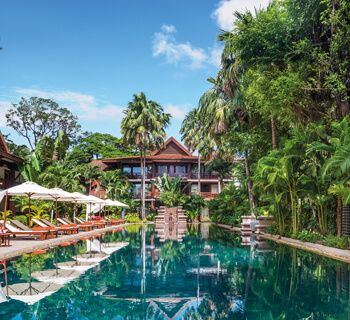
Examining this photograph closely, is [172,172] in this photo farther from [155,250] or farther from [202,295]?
[202,295]

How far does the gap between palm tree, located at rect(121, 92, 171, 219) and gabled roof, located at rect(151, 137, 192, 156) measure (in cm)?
1004

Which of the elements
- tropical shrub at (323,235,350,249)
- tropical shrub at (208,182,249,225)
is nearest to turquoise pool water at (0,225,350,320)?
tropical shrub at (323,235,350,249)

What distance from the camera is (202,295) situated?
9375mm

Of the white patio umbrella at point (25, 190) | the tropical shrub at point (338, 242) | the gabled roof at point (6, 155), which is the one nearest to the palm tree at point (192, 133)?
the gabled roof at point (6, 155)

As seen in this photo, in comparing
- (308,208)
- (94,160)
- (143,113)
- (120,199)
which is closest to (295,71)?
(308,208)

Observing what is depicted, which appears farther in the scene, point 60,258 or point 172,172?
point 172,172

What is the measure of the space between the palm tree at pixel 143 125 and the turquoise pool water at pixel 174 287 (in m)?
30.7

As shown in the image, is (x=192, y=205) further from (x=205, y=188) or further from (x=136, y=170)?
(x=136, y=170)

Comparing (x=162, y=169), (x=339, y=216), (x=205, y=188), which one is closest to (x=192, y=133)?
(x=162, y=169)

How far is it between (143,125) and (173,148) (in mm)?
13222

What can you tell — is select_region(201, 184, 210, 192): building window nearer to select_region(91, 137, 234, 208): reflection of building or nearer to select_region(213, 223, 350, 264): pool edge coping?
select_region(91, 137, 234, 208): reflection of building

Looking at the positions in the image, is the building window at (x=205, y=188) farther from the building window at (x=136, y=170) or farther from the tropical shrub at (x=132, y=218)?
the tropical shrub at (x=132, y=218)

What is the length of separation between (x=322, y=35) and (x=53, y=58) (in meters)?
14.2

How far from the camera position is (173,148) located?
5944 centimetres
